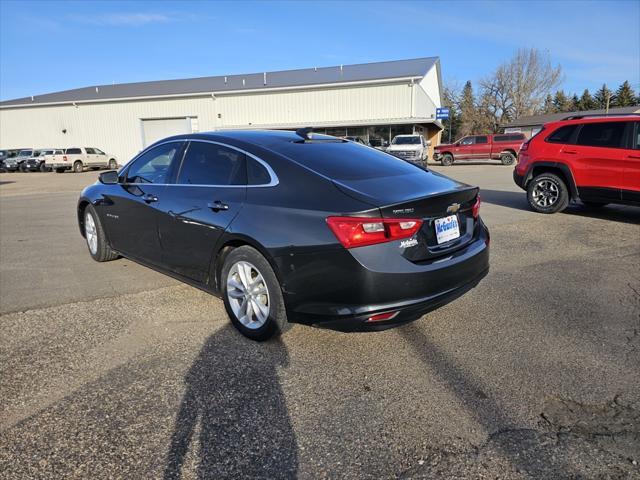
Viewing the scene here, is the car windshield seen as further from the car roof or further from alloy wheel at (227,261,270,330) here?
alloy wheel at (227,261,270,330)

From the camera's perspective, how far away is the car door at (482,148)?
96.9ft

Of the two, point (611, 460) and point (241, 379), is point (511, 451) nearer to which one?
point (611, 460)

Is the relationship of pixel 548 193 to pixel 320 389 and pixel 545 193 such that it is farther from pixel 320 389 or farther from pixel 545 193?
pixel 320 389

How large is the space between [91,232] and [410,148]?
2191cm

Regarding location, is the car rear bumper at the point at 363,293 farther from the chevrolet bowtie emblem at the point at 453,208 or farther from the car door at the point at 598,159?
the car door at the point at 598,159

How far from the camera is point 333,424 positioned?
259cm

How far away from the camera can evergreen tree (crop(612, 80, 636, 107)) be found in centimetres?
7800

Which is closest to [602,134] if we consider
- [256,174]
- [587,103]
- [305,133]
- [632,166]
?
[632,166]

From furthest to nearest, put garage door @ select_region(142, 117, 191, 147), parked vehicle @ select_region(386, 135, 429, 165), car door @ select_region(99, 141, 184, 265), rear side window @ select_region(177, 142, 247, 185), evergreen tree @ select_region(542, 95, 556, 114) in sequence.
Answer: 1. evergreen tree @ select_region(542, 95, 556, 114)
2. garage door @ select_region(142, 117, 191, 147)
3. parked vehicle @ select_region(386, 135, 429, 165)
4. car door @ select_region(99, 141, 184, 265)
5. rear side window @ select_region(177, 142, 247, 185)

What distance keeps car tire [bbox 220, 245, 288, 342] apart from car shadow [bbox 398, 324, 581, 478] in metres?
1.07

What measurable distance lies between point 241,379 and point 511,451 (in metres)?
1.65

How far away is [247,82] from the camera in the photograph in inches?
1606

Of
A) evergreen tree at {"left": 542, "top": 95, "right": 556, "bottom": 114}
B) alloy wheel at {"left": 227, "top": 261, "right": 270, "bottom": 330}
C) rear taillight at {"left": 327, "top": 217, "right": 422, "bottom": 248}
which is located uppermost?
evergreen tree at {"left": 542, "top": 95, "right": 556, "bottom": 114}

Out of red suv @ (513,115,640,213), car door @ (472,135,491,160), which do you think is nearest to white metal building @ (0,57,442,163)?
car door @ (472,135,491,160)
